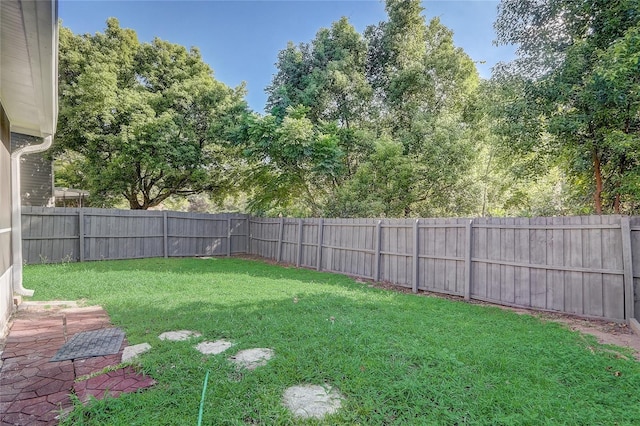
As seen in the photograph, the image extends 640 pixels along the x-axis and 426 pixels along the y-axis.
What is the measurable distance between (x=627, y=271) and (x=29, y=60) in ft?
21.2

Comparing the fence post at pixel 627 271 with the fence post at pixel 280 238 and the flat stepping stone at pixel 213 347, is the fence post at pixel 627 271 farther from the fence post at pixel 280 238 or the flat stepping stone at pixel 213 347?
the fence post at pixel 280 238

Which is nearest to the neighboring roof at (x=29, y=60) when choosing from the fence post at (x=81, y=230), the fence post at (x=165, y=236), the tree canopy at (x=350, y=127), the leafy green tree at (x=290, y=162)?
the fence post at (x=81, y=230)

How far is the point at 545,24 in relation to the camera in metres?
6.91

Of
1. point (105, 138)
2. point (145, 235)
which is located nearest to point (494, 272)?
point (145, 235)

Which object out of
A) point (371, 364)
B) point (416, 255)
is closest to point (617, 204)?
point (416, 255)

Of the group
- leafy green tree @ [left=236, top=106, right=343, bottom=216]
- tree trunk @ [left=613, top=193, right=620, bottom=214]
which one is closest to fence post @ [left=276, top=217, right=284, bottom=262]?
leafy green tree @ [left=236, top=106, right=343, bottom=216]

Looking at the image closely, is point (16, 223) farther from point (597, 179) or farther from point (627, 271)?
point (597, 179)

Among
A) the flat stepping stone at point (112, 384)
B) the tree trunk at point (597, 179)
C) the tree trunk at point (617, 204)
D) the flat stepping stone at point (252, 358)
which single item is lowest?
the flat stepping stone at point (252, 358)

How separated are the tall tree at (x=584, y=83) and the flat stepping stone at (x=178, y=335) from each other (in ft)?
21.5

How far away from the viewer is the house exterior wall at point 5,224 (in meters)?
3.63

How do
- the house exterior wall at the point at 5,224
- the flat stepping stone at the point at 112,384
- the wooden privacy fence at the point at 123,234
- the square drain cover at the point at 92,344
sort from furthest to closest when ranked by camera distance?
the wooden privacy fence at the point at 123,234 < the house exterior wall at the point at 5,224 < the square drain cover at the point at 92,344 < the flat stepping stone at the point at 112,384

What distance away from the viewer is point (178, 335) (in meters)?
3.31

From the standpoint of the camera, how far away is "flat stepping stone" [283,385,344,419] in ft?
6.68

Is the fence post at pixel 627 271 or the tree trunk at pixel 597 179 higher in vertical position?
the tree trunk at pixel 597 179
